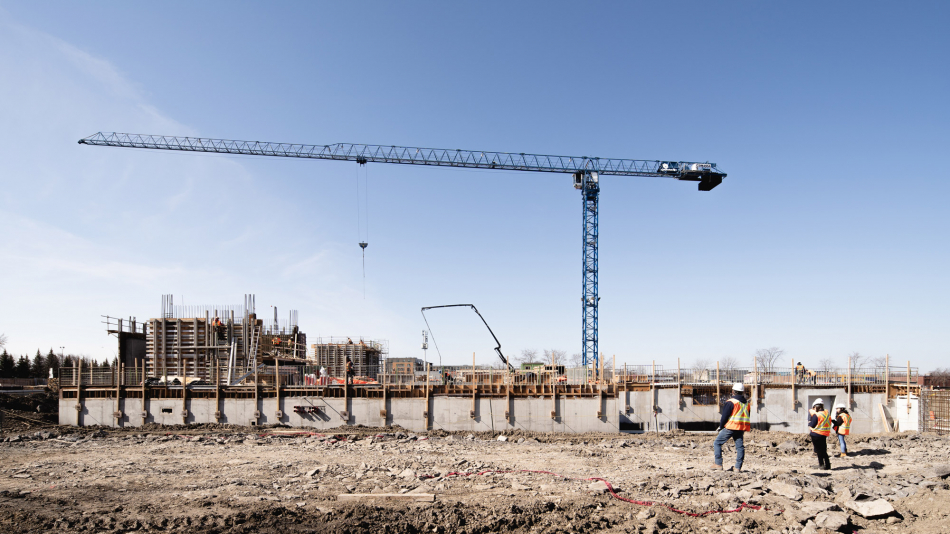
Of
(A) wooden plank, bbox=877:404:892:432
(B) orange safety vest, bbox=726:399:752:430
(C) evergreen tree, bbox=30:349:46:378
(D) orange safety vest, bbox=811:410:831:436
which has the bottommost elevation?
(C) evergreen tree, bbox=30:349:46:378

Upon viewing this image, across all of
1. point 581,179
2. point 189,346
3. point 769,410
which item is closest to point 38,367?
point 189,346

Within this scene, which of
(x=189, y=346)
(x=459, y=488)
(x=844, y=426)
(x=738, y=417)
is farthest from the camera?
(x=189, y=346)

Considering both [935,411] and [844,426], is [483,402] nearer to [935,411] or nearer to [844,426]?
[844,426]

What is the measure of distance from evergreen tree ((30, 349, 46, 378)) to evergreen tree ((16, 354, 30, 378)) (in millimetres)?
1123

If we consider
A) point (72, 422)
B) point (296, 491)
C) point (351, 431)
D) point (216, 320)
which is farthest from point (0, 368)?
point (296, 491)

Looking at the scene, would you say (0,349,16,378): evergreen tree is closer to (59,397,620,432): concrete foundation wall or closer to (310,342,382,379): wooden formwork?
(310,342,382,379): wooden formwork

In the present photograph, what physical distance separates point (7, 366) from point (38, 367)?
13098 mm

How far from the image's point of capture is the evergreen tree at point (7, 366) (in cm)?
7062

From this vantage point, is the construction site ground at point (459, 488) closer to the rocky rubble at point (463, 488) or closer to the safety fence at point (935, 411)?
the rocky rubble at point (463, 488)

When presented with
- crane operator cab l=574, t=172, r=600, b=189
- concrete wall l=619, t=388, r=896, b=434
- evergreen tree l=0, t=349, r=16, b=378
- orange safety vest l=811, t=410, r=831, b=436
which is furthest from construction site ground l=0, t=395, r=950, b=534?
evergreen tree l=0, t=349, r=16, b=378

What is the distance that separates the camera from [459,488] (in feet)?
35.3

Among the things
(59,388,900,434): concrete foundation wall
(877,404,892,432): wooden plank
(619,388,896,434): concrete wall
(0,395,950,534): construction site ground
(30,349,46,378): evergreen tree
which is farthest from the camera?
(30,349,46,378): evergreen tree

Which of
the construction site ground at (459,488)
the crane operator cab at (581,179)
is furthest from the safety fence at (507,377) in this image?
the crane operator cab at (581,179)

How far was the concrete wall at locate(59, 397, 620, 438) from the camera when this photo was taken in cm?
2394
